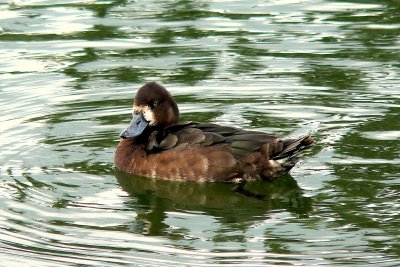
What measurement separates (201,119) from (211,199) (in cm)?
210

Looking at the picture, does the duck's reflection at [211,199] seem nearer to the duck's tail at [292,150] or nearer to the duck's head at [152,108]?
the duck's tail at [292,150]

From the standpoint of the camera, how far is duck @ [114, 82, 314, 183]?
9320mm

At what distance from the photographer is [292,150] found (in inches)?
363

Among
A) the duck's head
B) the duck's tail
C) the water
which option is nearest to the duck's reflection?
the water

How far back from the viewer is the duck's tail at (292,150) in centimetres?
920

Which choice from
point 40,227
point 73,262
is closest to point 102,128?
point 40,227

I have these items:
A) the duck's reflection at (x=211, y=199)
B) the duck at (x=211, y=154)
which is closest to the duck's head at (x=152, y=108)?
the duck at (x=211, y=154)

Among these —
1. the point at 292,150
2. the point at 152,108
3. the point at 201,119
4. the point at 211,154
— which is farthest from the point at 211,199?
the point at 201,119

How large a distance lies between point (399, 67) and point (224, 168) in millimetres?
3885

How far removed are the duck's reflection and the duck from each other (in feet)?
0.27

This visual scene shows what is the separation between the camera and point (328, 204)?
8609 mm

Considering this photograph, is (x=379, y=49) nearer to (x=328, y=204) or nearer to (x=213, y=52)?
(x=213, y=52)

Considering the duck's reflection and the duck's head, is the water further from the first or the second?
the duck's head

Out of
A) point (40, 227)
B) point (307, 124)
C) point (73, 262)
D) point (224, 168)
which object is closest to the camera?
point (73, 262)
